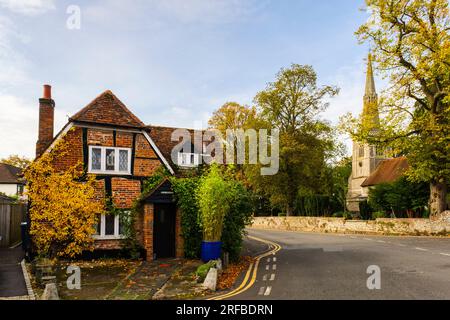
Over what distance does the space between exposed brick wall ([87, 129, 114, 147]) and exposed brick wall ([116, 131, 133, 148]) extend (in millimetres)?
267

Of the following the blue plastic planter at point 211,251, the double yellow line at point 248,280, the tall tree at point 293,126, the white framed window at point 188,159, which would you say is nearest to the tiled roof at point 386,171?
the tall tree at point 293,126

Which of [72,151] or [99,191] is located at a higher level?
[72,151]

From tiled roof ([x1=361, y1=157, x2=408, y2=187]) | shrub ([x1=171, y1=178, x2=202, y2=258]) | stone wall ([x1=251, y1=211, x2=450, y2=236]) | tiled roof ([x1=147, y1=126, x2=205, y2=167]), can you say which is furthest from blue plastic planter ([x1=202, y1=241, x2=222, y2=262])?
tiled roof ([x1=361, y1=157, x2=408, y2=187])

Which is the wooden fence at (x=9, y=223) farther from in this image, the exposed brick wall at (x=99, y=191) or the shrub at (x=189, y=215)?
the shrub at (x=189, y=215)

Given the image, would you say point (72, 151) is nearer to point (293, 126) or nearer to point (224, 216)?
point (224, 216)

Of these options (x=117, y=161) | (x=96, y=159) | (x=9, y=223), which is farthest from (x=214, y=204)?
(x=9, y=223)

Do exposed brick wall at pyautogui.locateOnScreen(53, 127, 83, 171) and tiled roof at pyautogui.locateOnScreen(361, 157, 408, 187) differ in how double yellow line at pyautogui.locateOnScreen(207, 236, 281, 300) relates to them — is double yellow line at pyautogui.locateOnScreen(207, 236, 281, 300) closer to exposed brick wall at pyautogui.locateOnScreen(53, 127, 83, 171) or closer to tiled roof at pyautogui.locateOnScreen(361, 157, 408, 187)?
exposed brick wall at pyautogui.locateOnScreen(53, 127, 83, 171)

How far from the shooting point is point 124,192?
54.1ft

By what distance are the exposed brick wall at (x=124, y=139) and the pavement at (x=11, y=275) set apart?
6380mm

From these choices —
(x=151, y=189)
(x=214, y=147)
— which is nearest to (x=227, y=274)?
(x=151, y=189)

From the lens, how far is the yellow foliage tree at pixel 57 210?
13.4 meters

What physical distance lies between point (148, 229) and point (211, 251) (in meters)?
3.07

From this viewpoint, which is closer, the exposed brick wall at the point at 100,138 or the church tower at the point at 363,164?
the exposed brick wall at the point at 100,138
